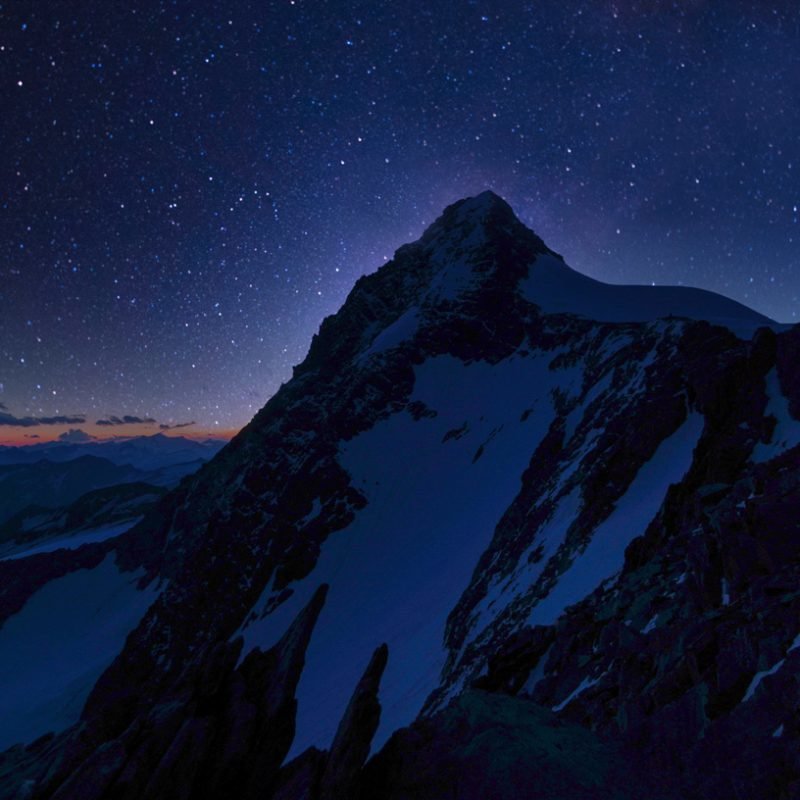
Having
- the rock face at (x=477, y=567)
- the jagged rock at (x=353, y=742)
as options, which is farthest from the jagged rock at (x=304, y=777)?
the jagged rock at (x=353, y=742)

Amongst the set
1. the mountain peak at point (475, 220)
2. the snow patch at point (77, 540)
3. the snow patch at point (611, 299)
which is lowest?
the snow patch at point (77, 540)

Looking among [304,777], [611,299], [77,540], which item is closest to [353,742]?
[304,777]

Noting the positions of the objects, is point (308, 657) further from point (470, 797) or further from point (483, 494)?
point (470, 797)

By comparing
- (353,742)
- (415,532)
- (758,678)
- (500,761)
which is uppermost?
(758,678)

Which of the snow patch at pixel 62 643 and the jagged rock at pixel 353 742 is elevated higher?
the jagged rock at pixel 353 742

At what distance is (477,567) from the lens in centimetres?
4684

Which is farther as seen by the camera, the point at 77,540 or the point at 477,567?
the point at 77,540

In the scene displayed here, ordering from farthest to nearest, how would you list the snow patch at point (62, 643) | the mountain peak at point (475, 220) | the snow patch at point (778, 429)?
the mountain peak at point (475, 220), the snow patch at point (62, 643), the snow patch at point (778, 429)

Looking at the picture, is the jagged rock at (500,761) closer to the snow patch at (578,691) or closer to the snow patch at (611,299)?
the snow patch at (578,691)

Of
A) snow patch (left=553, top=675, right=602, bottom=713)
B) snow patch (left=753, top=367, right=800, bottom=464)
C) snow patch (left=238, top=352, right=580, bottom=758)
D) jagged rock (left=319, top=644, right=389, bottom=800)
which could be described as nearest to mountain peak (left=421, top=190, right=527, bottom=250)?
snow patch (left=238, top=352, right=580, bottom=758)

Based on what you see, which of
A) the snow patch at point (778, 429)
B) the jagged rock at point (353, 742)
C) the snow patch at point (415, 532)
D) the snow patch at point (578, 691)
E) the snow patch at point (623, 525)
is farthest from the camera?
the snow patch at point (415, 532)

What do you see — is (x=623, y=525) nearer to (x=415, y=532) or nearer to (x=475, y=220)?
(x=415, y=532)

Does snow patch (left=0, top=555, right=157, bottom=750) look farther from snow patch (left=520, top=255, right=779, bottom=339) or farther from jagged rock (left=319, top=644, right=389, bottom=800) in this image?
snow patch (left=520, top=255, right=779, bottom=339)

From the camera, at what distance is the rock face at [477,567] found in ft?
24.4
